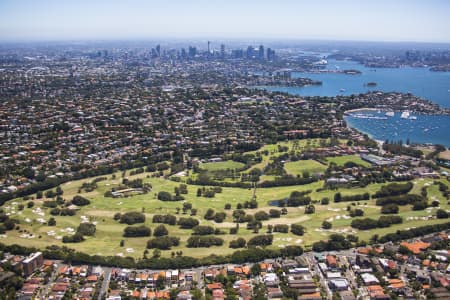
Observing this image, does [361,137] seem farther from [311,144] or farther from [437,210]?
[437,210]

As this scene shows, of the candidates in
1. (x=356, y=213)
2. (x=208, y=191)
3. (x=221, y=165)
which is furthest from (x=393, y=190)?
(x=221, y=165)

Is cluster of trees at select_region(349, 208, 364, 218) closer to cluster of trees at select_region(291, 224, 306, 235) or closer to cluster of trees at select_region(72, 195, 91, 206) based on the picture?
cluster of trees at select_region(291, 224, 306, 235)

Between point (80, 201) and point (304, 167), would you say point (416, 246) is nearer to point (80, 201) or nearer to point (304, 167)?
point (304, 167)

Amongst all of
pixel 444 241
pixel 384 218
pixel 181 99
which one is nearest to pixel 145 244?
pixel 384 218

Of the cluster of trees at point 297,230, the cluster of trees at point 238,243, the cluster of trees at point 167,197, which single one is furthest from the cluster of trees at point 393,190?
the cluster of trees at point 167,197

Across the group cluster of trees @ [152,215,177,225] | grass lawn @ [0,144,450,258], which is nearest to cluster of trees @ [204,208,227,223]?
grass lawn @ [0,144,450,258]

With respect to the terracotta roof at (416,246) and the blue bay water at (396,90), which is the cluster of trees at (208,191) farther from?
the blue bay water at (396,90)
